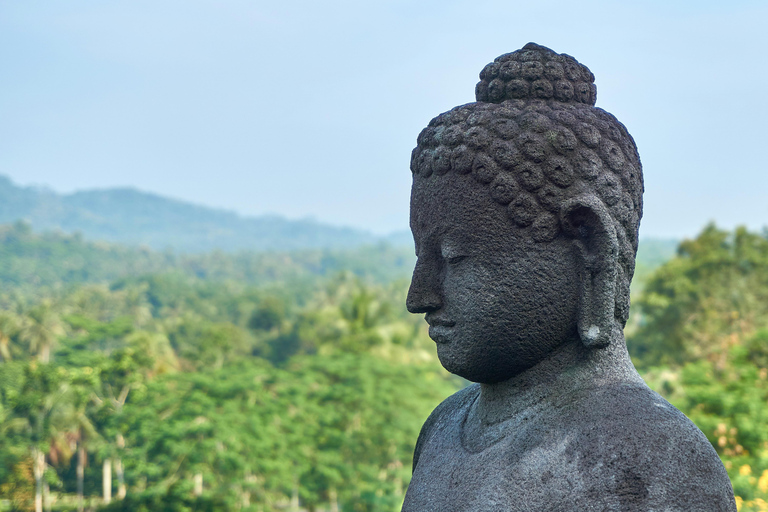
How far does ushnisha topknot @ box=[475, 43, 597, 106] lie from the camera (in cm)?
291

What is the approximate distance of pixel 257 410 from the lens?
78.0 ft

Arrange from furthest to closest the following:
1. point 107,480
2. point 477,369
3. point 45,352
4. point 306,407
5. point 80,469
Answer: point 45,352, point 80,469, point 107,480, point 306,407, point 477,369

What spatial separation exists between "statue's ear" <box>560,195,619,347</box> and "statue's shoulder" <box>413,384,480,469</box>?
0.79 meters

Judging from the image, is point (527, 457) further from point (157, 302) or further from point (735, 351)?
point (157, 302)

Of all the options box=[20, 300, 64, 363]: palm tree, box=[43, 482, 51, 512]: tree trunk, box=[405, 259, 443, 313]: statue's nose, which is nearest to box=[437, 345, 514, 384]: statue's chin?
box=[405, 259, 443, 313]: statue's nose

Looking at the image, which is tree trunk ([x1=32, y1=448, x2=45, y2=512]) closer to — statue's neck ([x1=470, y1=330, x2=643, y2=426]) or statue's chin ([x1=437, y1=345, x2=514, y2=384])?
statue's chin ([x1=437, y1=345, x2=514, y2=384])

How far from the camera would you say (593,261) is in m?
2.69

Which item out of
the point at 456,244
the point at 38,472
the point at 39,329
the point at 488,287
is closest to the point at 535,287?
the point at 488,287

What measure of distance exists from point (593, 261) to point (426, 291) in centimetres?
67

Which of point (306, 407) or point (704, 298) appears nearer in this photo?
point (306, 407)

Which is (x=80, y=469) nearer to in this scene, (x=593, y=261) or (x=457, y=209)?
(x=457, y=209)

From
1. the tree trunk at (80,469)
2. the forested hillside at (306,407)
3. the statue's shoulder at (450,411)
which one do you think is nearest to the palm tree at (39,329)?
the forested hillside at (306,407)

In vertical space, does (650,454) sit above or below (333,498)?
above

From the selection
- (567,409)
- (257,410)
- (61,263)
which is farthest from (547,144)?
(61,263)
